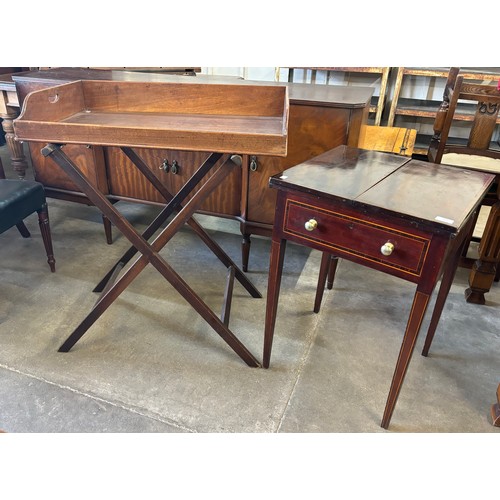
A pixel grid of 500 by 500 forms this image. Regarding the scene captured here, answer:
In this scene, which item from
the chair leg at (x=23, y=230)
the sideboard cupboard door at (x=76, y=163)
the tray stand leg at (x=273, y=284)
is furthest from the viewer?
the chair leg at (x=23, y=230)

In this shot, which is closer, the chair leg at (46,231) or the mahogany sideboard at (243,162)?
the mahogany sideboard at (243,162)

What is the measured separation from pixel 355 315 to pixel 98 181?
1.58 meters

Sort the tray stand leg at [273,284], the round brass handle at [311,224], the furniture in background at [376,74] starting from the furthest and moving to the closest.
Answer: the furniture in background at [376,74] < the tray stand leg at [273,284] < the round brass handle at [311,224]

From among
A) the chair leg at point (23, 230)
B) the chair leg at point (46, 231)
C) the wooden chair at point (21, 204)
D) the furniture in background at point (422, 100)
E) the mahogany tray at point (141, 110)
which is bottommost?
the chair leg at point (23, 230)

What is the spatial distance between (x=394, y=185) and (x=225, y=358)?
938 mm

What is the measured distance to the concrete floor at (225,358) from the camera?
1468 millimetres

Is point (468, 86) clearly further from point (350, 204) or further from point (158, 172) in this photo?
point (158, 172)

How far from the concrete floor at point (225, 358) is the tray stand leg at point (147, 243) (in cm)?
10

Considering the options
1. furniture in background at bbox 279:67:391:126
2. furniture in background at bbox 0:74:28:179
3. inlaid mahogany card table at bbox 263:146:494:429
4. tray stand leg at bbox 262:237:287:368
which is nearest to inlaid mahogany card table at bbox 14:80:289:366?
tray stand leg at bbox 262:237:287:368

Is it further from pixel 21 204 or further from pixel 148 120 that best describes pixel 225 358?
pixel 21 204

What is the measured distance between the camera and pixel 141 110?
5.35 feet

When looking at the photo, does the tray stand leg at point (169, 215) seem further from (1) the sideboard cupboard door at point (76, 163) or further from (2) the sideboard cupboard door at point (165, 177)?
(1) the sideboard cupboard door at point (76, 163)

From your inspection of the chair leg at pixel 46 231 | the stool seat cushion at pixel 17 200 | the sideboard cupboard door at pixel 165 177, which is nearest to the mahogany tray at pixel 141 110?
the sideboard cupboard door at pixel 165 177

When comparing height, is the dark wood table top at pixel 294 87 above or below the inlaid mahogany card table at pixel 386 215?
above
